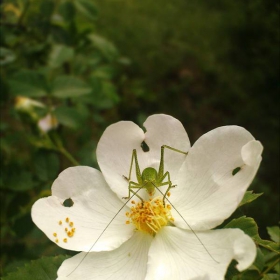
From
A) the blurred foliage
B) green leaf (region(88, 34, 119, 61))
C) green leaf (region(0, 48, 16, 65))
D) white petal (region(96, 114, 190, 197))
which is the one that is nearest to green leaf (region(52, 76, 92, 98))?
the blurred foliage

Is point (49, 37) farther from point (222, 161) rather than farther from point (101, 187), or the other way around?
point (222, 161)

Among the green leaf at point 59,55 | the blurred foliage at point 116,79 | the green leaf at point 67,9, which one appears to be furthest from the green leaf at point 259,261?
the green leaf at point 67,9

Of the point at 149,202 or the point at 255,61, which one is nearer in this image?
the point at 149,202

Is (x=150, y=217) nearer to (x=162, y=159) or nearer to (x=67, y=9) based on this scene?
(x=162, y=159)

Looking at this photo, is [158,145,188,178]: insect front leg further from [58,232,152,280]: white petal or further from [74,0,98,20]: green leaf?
[74,0,98,20]: green leaf

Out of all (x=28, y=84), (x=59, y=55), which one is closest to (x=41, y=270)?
(x=28, y=84)

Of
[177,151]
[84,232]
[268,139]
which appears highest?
[177,151]

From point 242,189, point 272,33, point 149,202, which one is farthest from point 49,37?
point 242,189
